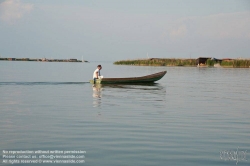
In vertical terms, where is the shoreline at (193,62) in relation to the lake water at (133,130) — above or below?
above

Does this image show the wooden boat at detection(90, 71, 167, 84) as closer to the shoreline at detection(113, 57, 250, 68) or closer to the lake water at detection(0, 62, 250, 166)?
the lake water at detection(0, 62, 250, 166)

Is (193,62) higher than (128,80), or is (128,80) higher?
(193,62)

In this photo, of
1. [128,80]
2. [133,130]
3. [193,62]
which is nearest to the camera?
[133,130]

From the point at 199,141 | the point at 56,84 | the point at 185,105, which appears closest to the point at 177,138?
the point at 199,141

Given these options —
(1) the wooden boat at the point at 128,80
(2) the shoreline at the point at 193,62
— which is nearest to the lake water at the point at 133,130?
(1) the wooden boat at the point at 128,80

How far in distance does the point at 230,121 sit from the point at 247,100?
6.19 meters

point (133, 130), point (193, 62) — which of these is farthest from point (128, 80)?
point (193, 62)

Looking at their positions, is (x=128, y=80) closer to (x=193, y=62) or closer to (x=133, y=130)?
(x=133, y=130)

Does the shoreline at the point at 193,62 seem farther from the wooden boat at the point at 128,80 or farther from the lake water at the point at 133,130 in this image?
the lake water at the point at 133,130

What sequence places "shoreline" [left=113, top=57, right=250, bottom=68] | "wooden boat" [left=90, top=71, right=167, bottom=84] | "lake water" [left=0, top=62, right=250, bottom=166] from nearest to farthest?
"lake water" [left=0, top=62, right=250, bottom=166] → "wooden boat" [left=90, top=71, right=167, bottom=84] → "shoreline" [left=113, top=57, right=250, bottom=68]

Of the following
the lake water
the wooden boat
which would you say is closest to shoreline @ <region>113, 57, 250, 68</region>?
the wooden boat

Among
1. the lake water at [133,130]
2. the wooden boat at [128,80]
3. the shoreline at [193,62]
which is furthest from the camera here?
the shoreline at [193,62]

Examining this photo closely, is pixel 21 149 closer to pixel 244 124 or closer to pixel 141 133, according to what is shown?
pixel 141 133

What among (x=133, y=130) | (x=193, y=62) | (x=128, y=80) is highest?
(x=193, y=62)
